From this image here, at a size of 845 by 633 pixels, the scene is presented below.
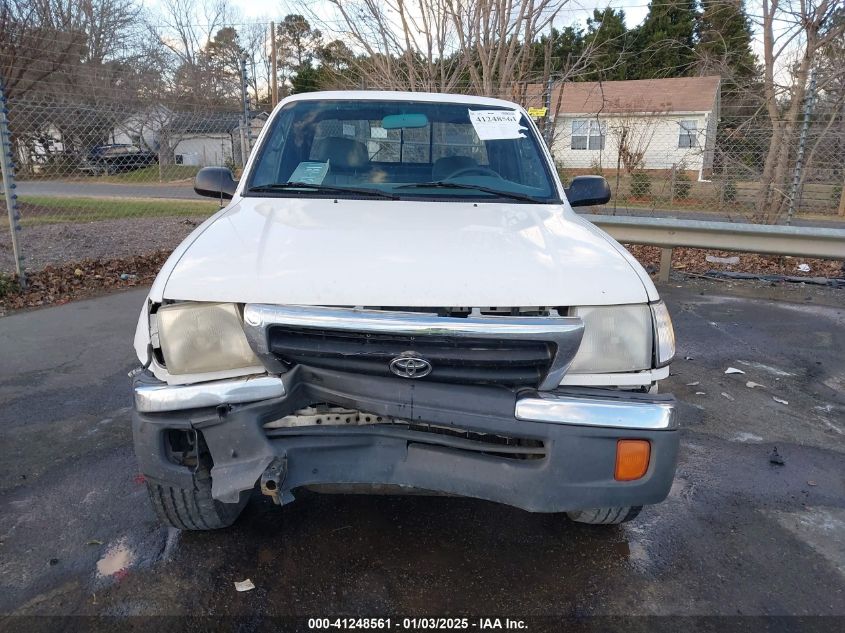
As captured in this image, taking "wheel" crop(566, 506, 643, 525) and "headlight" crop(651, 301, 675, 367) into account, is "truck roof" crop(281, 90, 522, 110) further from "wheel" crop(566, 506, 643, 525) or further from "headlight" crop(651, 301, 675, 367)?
"wheel" crop(566, 506, 643, 525)

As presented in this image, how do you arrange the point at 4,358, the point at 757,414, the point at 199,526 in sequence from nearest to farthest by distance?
1. the point at 199,526
2. the point at 757,414
3. the point at 4,358

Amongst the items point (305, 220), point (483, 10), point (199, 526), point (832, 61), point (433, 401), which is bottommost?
point (199, 526)

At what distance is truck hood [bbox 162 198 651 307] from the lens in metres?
2.12

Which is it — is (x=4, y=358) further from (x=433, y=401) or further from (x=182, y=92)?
(x=182, y=92)

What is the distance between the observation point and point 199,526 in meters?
2.54

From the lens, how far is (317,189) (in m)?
3.21

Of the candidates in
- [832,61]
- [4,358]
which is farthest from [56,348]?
[832,61]

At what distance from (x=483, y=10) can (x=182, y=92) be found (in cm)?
1682

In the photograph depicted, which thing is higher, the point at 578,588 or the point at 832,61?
the point at 832,61

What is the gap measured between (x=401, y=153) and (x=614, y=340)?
2008 mm

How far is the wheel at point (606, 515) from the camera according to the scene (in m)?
2.55

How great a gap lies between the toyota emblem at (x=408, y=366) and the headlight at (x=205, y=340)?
0.48m

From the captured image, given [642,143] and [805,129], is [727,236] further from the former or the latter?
[642,143]

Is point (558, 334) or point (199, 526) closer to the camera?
point (558, 334)
